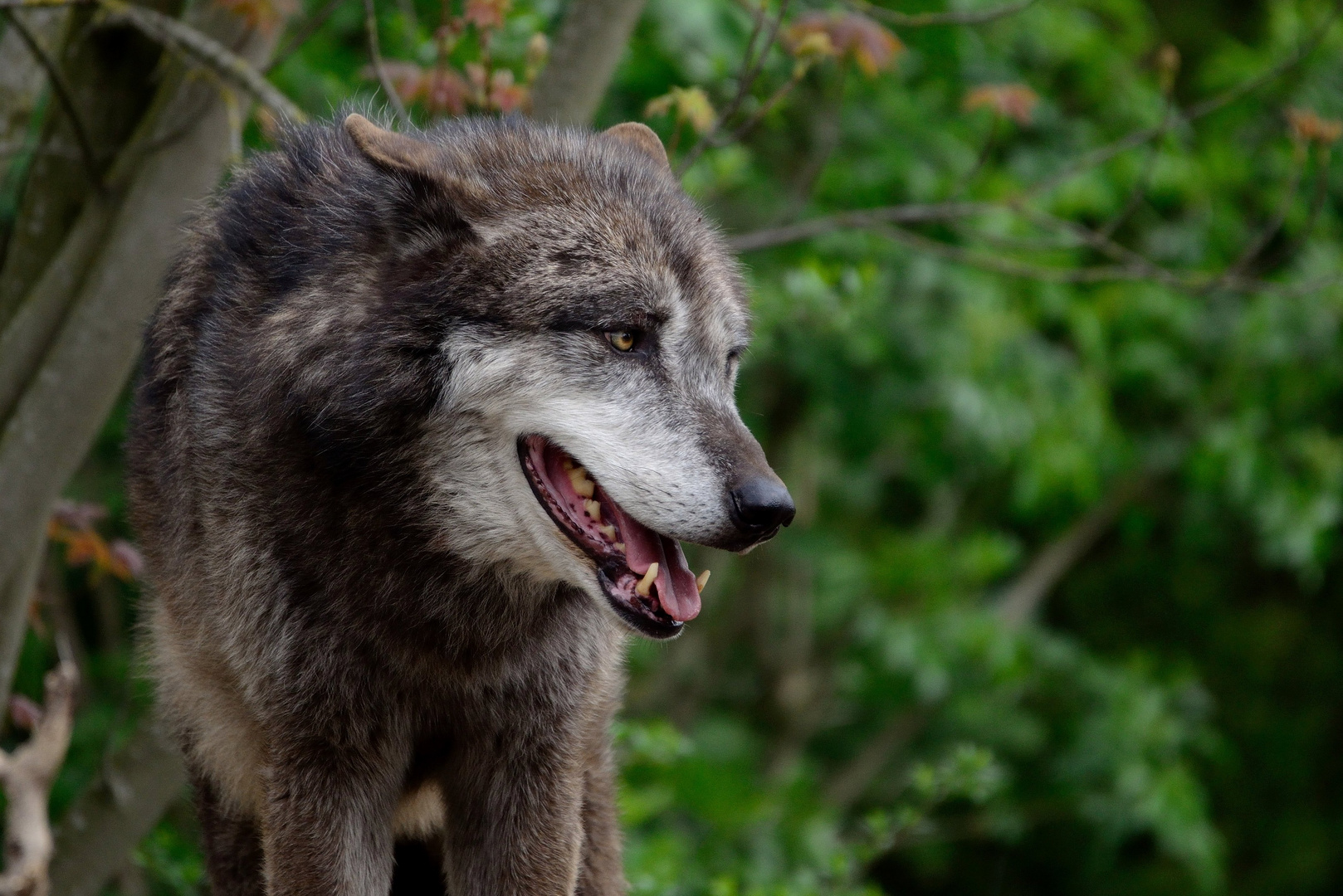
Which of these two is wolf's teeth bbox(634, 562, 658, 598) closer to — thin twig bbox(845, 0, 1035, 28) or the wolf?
the wolf

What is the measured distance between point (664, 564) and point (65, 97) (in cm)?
232

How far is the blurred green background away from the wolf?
1652 millimetres

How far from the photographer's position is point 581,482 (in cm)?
276

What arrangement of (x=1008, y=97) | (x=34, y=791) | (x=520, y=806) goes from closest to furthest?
(x=34, y=791)
(x=520, y=806)
(x=1008, y=97)

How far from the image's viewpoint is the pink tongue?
2.67m

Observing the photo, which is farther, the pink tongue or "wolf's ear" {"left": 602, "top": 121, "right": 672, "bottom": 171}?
"wolf's ear" {"left": 602, "top": 121, "right": 672, "bottom": 171}

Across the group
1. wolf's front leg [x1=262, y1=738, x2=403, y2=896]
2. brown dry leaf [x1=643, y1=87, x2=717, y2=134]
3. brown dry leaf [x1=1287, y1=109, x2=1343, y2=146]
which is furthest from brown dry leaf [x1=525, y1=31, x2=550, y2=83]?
brown dry leaf [x1=1287, y1=109, x2=1343, y2=146]

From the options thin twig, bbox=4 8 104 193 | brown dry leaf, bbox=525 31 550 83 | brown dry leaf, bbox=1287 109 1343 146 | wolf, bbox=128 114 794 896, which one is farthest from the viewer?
brown dry leaf, bbox=1287 109 1343 146

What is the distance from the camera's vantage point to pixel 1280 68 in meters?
4.48

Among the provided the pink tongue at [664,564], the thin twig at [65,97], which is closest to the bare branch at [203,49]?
the thin twig at [65,97]

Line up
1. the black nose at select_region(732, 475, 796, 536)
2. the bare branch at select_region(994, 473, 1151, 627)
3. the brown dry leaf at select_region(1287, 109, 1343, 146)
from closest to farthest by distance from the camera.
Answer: the black nose at select_region(732, 475, 796, 536) < the brown dry leaf at select_region(1287, 109, 1343, 146) < the bare branch at select_region(994, 473, 1151, 627)

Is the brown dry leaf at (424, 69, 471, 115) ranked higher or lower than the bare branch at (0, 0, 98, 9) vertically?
lower

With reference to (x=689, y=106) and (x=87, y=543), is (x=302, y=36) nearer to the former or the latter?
(x=689, y=106)

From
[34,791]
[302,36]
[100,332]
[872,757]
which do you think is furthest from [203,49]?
[872,757]
